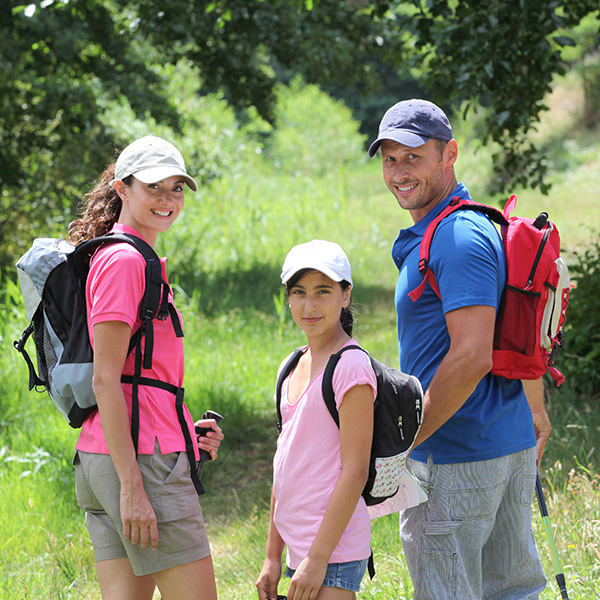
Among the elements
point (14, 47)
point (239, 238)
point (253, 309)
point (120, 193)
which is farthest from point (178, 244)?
point (120, 193)

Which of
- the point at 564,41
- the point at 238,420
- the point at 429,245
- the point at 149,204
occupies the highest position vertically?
the point at 564,41

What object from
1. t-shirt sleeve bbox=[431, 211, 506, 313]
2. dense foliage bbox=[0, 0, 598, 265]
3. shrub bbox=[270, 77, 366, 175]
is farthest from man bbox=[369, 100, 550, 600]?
shrub bbox=[270, 77, 366, 175]

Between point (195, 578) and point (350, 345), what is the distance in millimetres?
870

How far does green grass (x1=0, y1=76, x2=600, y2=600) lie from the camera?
367cm

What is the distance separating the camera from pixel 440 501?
222cm

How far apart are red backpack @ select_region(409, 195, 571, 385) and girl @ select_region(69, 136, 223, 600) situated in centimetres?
83

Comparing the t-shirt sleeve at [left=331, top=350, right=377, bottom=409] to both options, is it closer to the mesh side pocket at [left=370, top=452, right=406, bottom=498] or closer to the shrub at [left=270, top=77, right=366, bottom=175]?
the mesh side pocket at [left=370, top=452, right=406, bottom=498]

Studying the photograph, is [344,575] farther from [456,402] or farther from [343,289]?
[343,289]

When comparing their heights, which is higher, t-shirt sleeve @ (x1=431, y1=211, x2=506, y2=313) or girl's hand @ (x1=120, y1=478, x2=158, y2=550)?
t-shirt sleeve @ (x1=431, y1=211, x2=506, y2=313)

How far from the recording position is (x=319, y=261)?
218 centimetres

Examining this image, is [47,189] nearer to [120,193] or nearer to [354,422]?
[120,193]

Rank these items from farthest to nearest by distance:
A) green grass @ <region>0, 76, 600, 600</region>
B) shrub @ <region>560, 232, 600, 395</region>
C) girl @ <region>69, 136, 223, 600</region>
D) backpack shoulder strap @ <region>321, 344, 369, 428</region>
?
shrub @ <region>560, 232, 600, 395</region> < green grass @ <region>0, 76, 600, 600</region> < girl @ <region>69, 136, 223, 600</region> < backpack shoulder strap @ <region>321, 344, 369, 428</region>

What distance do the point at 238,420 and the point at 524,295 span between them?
4158 millimetres

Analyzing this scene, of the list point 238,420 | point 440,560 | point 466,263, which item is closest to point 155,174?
point 466,263
